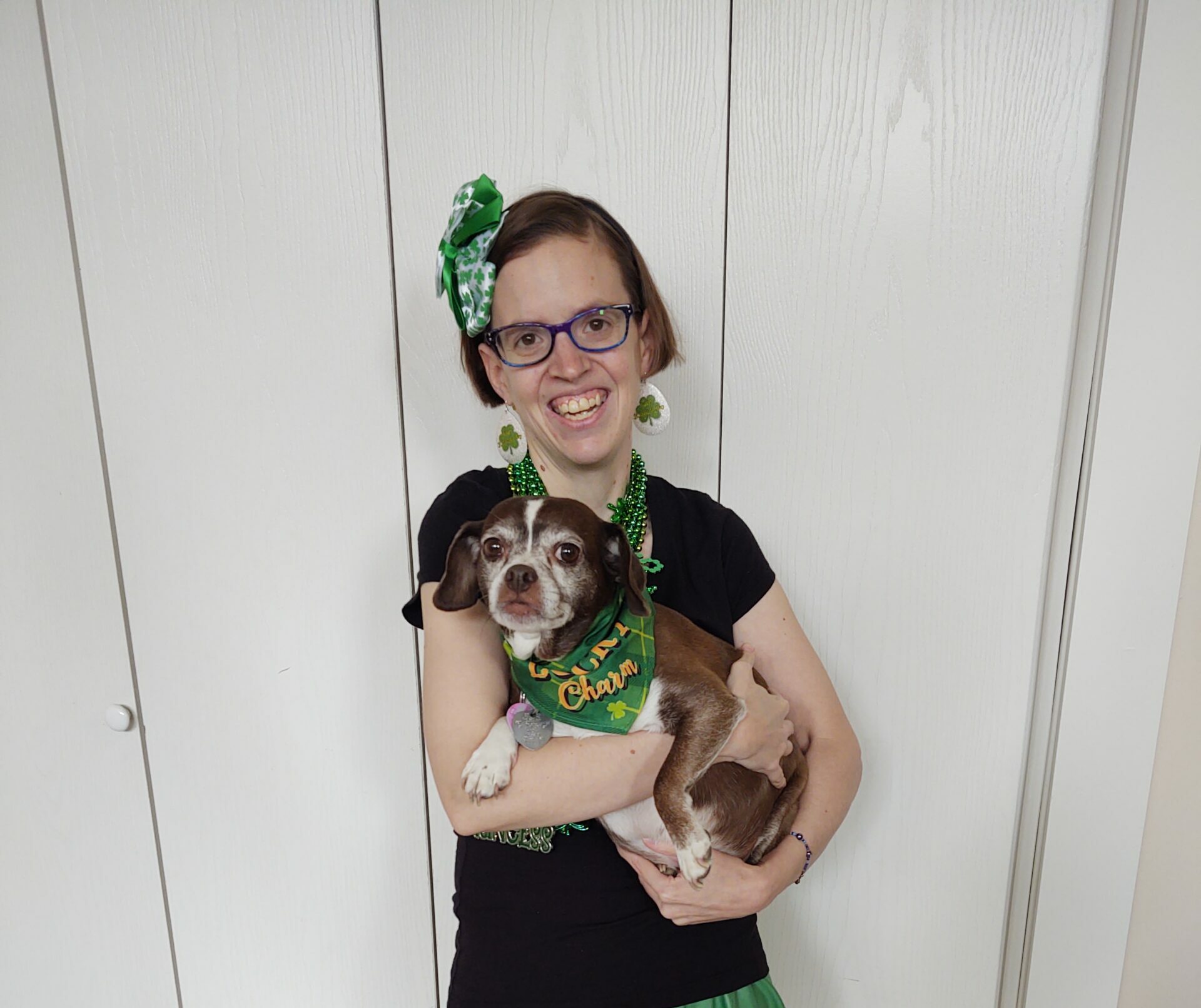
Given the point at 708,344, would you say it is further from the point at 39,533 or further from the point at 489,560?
the point at 39,533

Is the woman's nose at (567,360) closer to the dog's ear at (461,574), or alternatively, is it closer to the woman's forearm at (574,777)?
the dog's ear at (461,574)

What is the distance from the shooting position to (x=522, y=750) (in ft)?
2.89

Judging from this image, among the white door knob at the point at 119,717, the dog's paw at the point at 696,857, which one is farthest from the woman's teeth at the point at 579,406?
the white door knob at the point at 119,717

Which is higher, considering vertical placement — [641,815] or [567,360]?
[567,360]

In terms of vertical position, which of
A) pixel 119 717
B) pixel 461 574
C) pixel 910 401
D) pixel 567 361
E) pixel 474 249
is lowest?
pixel 119 717

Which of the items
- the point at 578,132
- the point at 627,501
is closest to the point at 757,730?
the point at 627,501

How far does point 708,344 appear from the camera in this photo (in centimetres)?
129

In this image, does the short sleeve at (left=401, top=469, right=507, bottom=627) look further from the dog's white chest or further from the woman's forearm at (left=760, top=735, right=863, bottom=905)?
the woman's forearm at (left=760, top=735, right=863, bottom=905)

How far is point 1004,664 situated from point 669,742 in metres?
0.76

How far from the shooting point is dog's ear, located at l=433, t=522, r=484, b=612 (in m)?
0.84

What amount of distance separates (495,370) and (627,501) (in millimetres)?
226

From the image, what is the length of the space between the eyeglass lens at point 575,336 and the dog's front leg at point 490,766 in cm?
42

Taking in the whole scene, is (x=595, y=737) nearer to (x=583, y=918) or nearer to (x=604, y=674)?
(x=604, y=674)

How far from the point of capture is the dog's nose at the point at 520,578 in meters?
0.78
